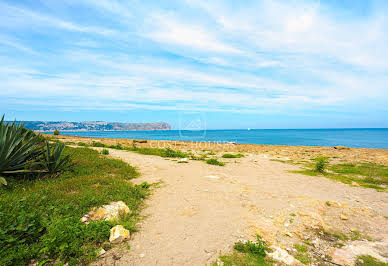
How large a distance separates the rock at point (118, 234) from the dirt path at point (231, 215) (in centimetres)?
18

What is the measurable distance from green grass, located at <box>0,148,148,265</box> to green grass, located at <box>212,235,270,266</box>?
206 cm

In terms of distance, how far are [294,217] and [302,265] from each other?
185cm

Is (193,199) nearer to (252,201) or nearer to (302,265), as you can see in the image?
(252,201)

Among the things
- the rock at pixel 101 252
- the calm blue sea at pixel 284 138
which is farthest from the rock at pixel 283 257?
the calm blue sea at pixel 284 138

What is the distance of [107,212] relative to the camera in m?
4.59

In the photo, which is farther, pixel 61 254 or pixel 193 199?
pixel 193 199

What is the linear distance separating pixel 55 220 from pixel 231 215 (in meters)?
3.84

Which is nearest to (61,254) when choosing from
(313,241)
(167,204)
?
(167,204)

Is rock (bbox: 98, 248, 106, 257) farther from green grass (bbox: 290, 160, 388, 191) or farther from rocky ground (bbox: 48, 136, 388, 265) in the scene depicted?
green grass (bbox: 290, 160, 388, 191)

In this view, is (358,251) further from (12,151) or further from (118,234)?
(12,151)

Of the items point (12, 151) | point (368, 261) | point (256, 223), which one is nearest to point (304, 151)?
point (256, 223)

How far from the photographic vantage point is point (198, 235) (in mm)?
4070

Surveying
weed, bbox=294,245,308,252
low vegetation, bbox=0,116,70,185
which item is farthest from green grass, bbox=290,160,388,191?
low vegetation, bbox=0,116,70,185

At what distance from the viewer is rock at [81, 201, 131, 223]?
4.34 m
